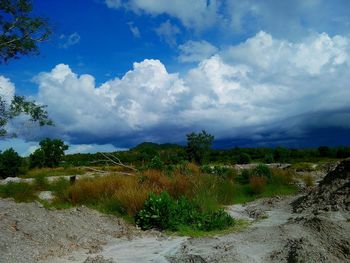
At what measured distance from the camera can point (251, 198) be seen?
63.3 feet

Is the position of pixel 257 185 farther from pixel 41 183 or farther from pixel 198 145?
pixel 198 145

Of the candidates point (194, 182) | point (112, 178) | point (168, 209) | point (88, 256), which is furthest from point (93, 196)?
point (88, 256)

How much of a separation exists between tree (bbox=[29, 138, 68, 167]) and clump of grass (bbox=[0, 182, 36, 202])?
36516mm

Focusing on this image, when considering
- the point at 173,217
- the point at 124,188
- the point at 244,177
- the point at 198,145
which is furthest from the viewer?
the point at 198,145

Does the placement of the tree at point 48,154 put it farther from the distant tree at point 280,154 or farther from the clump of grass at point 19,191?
the clump of grass at point 19,191

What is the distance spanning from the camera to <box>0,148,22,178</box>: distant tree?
4519cm

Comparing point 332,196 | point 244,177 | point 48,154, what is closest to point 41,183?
point 244,177

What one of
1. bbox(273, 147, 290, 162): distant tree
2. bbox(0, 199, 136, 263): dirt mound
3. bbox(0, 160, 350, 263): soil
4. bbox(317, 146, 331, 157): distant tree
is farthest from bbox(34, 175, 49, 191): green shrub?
bbox(317, 146, 331, 157): distant tree

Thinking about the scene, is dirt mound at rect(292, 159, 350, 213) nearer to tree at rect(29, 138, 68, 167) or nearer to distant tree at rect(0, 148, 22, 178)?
distant tree at rect(0, 148, 22, 178)

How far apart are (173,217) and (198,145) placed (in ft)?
103

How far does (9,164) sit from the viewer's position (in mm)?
45750

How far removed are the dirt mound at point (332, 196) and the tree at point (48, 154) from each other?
45964 millimetres

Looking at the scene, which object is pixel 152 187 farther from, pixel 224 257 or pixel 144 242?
pixel 224 257

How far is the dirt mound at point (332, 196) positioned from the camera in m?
12.4
